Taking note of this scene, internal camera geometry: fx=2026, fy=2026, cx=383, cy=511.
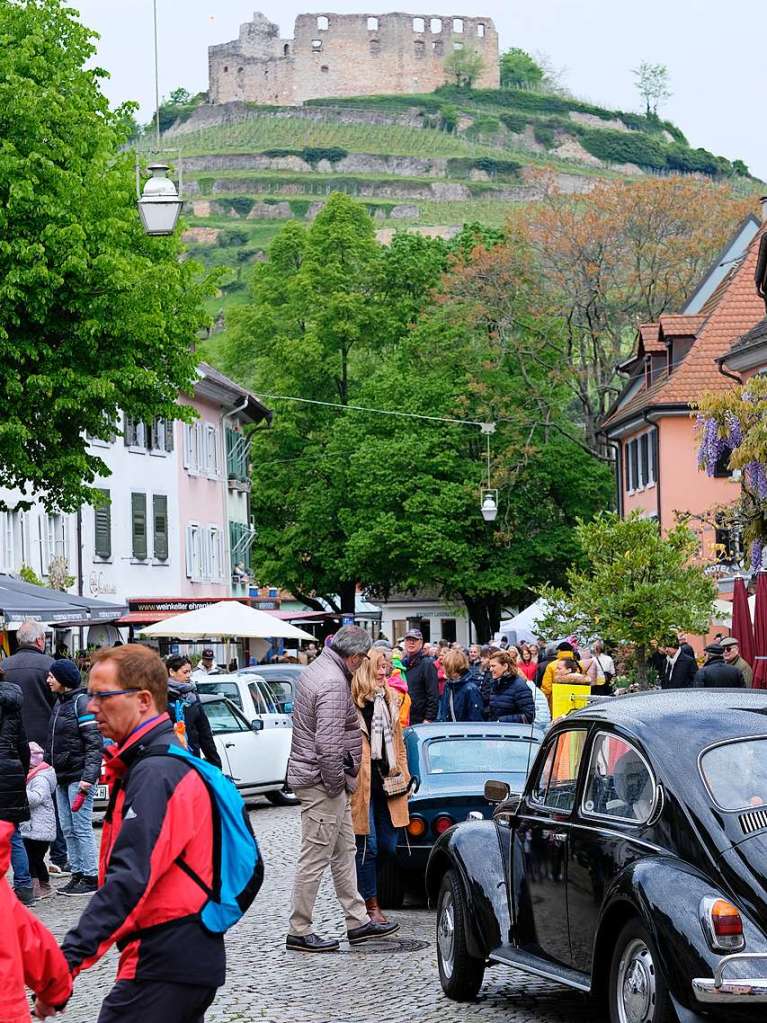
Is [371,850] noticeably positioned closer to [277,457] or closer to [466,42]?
[277,457]

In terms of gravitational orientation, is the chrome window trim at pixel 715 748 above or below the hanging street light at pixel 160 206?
below

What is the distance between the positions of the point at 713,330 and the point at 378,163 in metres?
142

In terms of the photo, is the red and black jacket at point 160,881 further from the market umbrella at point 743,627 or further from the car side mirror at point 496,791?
the market umbrella at point 743,627

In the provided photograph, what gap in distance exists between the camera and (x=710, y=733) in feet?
26.7

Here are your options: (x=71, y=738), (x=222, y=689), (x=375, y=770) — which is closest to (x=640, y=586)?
(x=222, y=689)

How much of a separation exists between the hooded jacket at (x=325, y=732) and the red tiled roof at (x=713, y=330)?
36046 millimetres

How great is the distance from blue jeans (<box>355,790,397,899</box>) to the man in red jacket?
7.41 m

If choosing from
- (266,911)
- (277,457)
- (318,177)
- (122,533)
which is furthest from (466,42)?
(266,911)

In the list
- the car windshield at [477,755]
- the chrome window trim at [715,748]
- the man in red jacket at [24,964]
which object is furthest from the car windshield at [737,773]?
the car windshield at [477,755]

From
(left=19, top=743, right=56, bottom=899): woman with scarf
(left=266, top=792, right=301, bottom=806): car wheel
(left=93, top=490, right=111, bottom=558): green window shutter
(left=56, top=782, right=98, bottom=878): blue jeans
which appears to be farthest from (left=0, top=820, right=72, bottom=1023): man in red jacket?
(left=93, top=490, right=111, bottom=558): green window shutter

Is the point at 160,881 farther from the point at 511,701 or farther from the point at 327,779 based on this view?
the point at 511,701

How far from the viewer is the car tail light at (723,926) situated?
7141 mm

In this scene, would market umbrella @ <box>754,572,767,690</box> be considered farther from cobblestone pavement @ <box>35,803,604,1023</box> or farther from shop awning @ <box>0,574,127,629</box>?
shop awning @ <box>0,574,127,629</box>

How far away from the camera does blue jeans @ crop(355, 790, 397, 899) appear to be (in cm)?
1240
